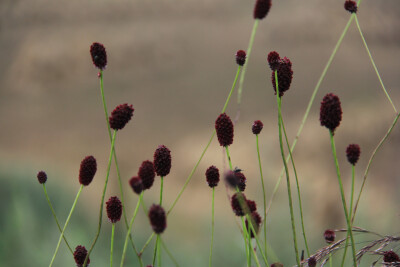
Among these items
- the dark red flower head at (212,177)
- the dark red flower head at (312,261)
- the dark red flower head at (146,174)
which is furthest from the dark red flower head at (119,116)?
the dark red flower head at (312,261)

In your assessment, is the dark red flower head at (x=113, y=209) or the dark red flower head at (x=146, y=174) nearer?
the dark red flower head at (x=146, y=174)

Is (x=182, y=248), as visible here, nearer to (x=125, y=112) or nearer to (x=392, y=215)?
(x=392, y=215)

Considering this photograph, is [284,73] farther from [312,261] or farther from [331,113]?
[312,261]

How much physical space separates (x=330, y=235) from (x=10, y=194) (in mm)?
1054

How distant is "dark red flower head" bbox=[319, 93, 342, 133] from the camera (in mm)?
551

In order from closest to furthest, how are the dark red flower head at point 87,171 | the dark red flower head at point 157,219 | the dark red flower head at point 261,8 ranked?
the dark red flower head at point 157,219 < the dark red flower head at point 261,8 < the dark red flower head at point 87,171

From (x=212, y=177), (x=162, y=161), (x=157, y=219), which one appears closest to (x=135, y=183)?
(x=157, y=219)

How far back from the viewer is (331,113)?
1.81 feet

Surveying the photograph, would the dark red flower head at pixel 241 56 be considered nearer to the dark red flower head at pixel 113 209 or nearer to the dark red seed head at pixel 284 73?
the dark red seed head at pixel 284 73

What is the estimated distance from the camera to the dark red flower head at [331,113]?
0.55 m

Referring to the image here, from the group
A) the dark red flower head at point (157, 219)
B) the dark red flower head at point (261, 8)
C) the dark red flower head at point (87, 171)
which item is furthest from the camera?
the dark red flower head at point (87, 171)

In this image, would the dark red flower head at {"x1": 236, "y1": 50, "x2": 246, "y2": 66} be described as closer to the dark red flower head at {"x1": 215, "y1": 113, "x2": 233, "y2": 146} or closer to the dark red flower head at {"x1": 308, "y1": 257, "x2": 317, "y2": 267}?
the dark red flower head at {"x1": 215, "y1": 113, "x2": 233, "y2": 146}

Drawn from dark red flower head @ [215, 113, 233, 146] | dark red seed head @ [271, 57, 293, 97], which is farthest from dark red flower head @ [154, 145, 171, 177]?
dark red seed head @ [271, 57, 293, 97]

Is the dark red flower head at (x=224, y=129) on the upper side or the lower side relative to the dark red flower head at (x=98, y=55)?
lower
